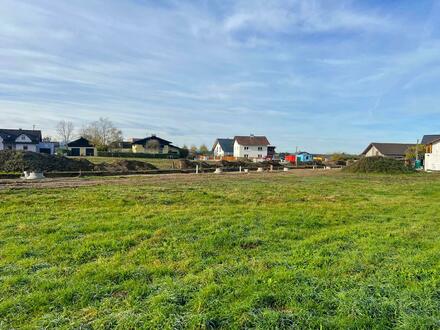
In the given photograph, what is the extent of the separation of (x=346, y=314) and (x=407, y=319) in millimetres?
540

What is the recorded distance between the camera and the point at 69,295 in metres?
3.39

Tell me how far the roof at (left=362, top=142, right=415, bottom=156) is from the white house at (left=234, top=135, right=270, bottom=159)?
2400 cm

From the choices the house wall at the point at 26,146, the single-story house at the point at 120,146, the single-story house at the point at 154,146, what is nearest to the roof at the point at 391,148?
the single-story house at the point at 154,146

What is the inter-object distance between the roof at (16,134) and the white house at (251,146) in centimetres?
4478

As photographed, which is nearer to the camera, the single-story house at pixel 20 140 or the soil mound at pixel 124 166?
the soil mound at pixel 124 166

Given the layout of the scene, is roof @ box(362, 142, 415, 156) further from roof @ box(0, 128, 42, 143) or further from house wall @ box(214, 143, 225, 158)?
roof @ box(0, 128, 42, 143)

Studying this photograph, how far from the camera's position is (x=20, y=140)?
6294cm

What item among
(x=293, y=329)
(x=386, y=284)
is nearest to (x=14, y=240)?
(x=293, y=329)

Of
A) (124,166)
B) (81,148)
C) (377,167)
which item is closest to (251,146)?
(81,148)

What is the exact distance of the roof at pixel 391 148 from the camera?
67062mm

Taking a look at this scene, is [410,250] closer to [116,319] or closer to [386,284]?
[386,284]

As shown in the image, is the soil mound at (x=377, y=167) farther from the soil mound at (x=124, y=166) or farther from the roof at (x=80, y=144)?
the roof at (x=80, y=144)

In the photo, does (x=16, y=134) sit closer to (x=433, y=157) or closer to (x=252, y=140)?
(x=252, y=140)

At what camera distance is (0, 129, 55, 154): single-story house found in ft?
203
